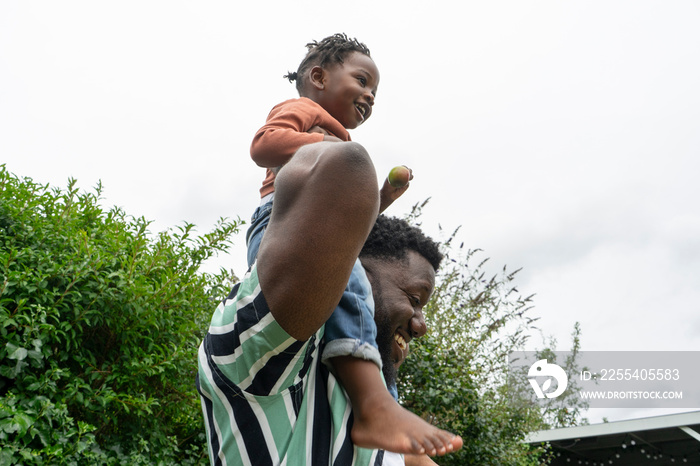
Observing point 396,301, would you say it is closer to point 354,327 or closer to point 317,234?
point 354,327

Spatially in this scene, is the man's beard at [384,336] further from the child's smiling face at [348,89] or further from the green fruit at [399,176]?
the child's smiling face at [348,89]

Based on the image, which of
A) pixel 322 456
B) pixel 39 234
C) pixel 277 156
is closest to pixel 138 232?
pixel 39 234

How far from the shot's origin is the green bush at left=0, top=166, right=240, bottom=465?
2.43 meters

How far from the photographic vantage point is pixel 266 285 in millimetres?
831

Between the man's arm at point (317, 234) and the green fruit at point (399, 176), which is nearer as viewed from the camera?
the man's arm at point (317, 234)

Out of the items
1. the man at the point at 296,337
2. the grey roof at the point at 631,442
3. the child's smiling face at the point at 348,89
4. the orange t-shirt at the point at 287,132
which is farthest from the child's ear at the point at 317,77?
the grey roof at the point at 631,442

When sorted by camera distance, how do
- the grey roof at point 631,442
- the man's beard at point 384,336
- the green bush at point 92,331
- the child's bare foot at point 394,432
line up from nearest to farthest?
the child's bare foot at point 394,432 < the man's beard at point 384,336 < the green bush at point 92,331 < the grey roof at point 631,442

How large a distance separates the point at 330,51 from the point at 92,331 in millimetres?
1774

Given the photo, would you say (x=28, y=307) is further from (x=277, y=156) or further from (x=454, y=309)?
(x=454, y=309)

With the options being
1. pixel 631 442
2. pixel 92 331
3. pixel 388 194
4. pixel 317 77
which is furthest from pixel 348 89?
pixel 631 442

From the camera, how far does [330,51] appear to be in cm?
185

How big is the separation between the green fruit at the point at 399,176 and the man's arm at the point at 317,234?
→ 40cm

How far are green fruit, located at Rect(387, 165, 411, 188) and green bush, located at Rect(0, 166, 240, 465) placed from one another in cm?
179

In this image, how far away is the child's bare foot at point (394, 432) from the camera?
0.96m
